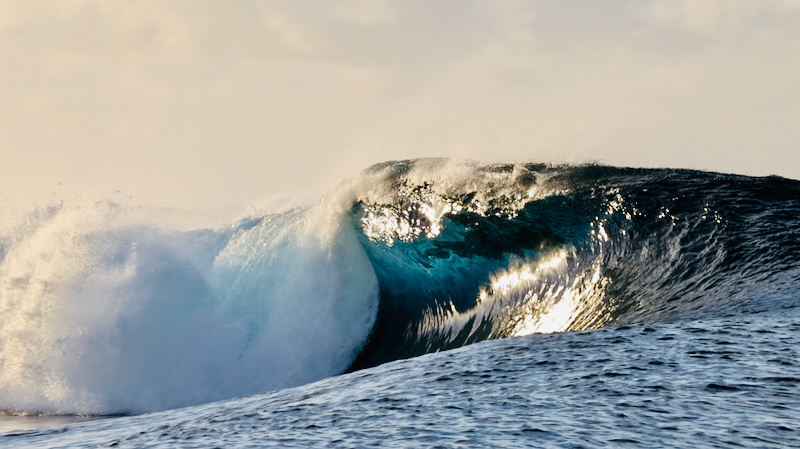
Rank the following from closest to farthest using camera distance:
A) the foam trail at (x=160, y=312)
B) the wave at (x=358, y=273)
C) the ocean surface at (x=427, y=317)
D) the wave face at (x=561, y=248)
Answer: the ocean surface at (x=427, y=317) < the wave face at (x=561, y=248) < the wave at (x=358, y=273) < the foam trail at (x=160, y=312)

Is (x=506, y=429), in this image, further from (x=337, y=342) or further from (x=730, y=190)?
(x=337, y=342)

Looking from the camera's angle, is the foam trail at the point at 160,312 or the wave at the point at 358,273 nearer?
the wave at the point at 358,273

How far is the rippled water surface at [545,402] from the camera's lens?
2250mm

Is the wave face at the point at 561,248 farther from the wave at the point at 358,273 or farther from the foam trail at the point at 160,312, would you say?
the foam trail at the point at 160,312

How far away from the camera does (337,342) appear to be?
843cm

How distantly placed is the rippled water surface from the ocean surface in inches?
0.6

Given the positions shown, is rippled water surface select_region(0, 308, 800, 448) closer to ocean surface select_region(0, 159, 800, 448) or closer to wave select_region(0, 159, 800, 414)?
ocean surface select_region(0, 159, 800, 448)

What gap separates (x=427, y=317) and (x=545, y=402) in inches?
223

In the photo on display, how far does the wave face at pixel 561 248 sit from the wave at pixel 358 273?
0.07 ft

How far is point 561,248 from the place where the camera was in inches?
265

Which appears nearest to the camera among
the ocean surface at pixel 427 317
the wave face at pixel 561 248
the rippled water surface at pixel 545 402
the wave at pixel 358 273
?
the rippled water surface at pixel 545 402

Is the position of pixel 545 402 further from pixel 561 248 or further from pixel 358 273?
pixel 358 273

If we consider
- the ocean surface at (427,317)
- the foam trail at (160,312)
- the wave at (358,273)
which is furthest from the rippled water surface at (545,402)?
the foam trail at (160,312)

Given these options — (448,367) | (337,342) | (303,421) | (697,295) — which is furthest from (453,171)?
(303,421)
